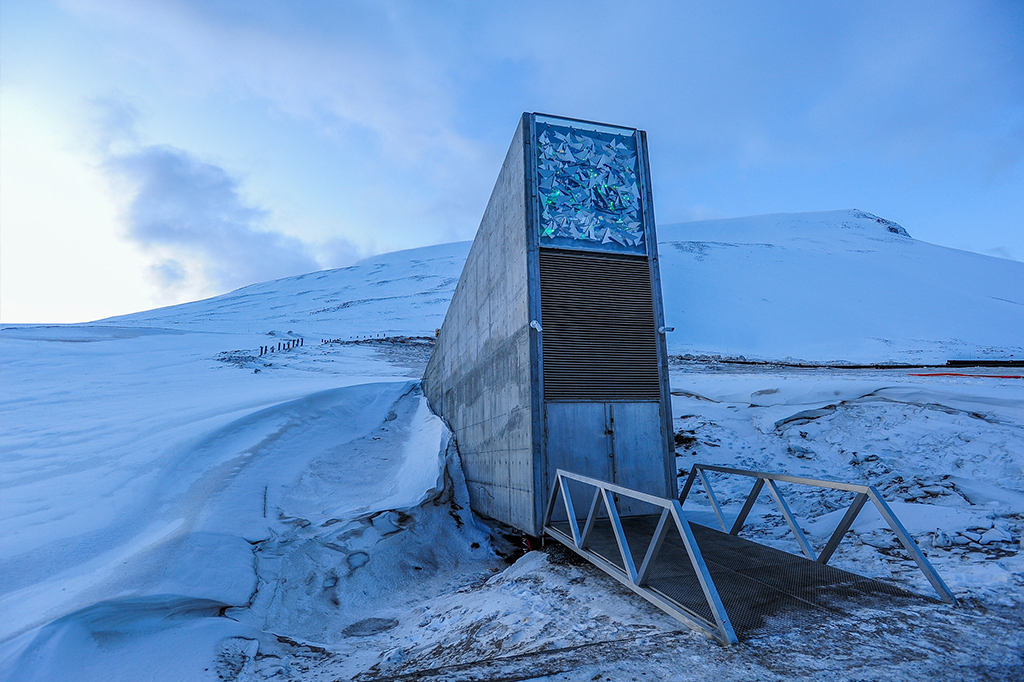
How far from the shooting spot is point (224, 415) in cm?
1189

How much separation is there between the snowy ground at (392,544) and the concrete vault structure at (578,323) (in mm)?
1397

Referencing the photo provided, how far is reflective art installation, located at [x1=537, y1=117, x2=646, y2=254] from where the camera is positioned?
7605mm

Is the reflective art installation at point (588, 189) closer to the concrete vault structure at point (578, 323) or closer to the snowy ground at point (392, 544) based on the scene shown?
the concrete vault structure at point (578, 323)

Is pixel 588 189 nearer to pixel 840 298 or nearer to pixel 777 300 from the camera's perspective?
pixel 777 300

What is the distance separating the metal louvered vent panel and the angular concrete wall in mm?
376

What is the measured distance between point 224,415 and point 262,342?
21.9 meters

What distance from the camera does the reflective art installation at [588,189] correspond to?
7.61m

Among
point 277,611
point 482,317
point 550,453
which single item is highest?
point 482,317

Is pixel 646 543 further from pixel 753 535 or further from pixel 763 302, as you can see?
pixel 763 302

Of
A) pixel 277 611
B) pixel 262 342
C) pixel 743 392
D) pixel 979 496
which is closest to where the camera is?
pixel 277 611

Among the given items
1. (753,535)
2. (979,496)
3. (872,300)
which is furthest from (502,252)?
(872,300)

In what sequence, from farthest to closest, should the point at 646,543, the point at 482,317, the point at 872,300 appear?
the point at 872,300, the point at 482,317, the point at 646,543

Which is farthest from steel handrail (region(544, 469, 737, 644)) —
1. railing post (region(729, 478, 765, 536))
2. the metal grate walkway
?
railing post (region(729, 478, 765, 536))

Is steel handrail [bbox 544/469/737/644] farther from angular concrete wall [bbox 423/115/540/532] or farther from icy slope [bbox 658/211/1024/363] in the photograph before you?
icy slope [bbox 658/211/1024/363]
